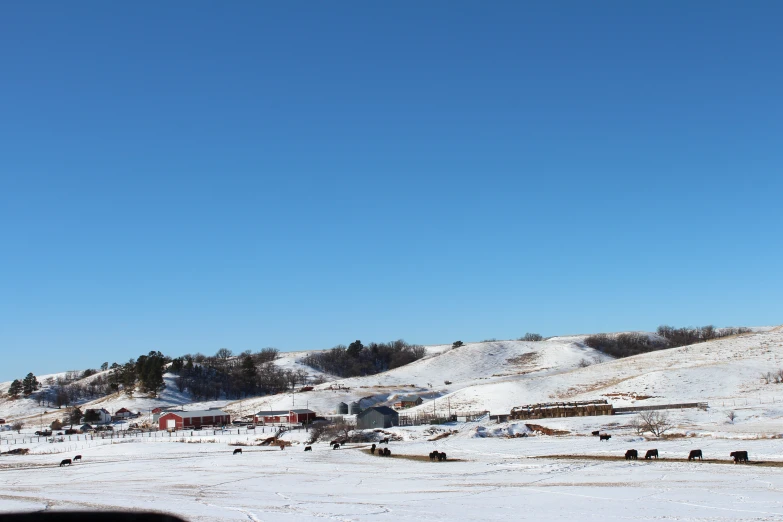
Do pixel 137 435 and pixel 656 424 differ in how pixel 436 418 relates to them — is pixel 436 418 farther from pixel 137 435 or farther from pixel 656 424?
pixel 137 435

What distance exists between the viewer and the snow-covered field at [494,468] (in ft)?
94.5

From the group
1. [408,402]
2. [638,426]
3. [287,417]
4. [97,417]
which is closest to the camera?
[638,426]

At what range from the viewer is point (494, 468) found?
4369 centimetres

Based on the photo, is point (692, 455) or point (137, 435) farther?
point (137, 435)

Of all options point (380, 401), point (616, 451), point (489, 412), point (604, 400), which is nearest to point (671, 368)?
point (604, 400)

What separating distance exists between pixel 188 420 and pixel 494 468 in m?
65.5

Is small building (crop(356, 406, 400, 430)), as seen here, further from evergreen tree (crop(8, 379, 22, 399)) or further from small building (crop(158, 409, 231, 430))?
evergreen tree (crop(8, 379, 22, 399))

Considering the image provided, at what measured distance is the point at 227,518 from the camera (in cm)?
2706

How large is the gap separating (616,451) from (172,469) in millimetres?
32677

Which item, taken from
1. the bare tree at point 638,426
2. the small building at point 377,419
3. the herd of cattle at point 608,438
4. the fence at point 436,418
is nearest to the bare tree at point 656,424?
the bare tree at point 638,426

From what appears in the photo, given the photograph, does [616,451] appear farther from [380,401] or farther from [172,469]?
[380,401]

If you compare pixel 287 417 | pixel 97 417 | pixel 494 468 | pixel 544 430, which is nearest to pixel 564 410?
pixel 544 430

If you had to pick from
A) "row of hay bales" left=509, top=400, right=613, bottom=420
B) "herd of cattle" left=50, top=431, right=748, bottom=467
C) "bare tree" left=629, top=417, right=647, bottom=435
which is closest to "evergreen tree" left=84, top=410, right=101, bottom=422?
"herd of cattle" left=50, top=431, right=748, bottom=467

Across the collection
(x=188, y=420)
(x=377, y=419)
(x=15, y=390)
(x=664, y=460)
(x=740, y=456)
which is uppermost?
(x=15, y=390)
